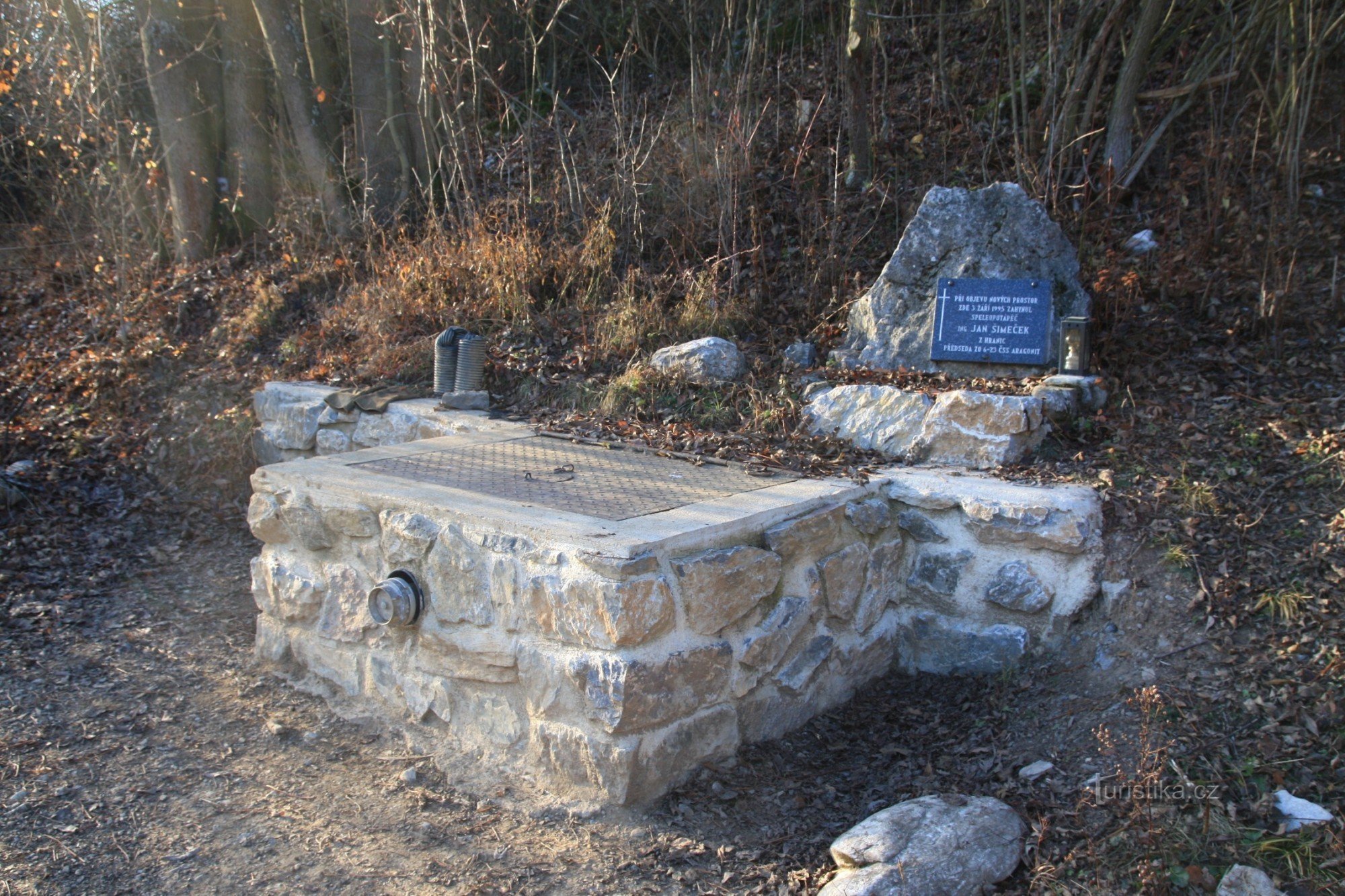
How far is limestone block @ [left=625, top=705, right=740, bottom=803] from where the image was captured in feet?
9.41

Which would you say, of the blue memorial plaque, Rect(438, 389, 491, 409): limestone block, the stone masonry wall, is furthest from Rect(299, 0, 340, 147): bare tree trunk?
the blue memorial plaque

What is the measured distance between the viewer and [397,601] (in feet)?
10.6

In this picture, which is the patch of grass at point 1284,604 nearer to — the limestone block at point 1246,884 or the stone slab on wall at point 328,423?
the limestone block at point 1246,884

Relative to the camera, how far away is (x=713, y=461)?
3998 millimetres

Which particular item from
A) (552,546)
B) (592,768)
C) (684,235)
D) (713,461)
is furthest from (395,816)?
(684,235)

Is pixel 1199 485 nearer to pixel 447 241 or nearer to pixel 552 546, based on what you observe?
pixel 552 546

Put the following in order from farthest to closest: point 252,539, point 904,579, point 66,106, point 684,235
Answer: point 66,106 < point 684,235 < point 252,539 < point 904,579

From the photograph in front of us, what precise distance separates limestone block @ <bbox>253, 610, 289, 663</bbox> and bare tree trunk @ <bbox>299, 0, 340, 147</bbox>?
217 inches

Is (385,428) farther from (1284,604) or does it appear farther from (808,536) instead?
A: (1284,604)

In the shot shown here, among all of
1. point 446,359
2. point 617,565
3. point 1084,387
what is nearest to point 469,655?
point 617,565

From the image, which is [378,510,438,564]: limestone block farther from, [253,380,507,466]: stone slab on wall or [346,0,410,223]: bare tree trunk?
[346,0,410,223]: bare tree trunk

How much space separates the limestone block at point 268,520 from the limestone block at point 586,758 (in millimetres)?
1451

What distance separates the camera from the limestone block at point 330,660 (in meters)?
3.57

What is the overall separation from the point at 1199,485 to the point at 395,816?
295 centimetres
